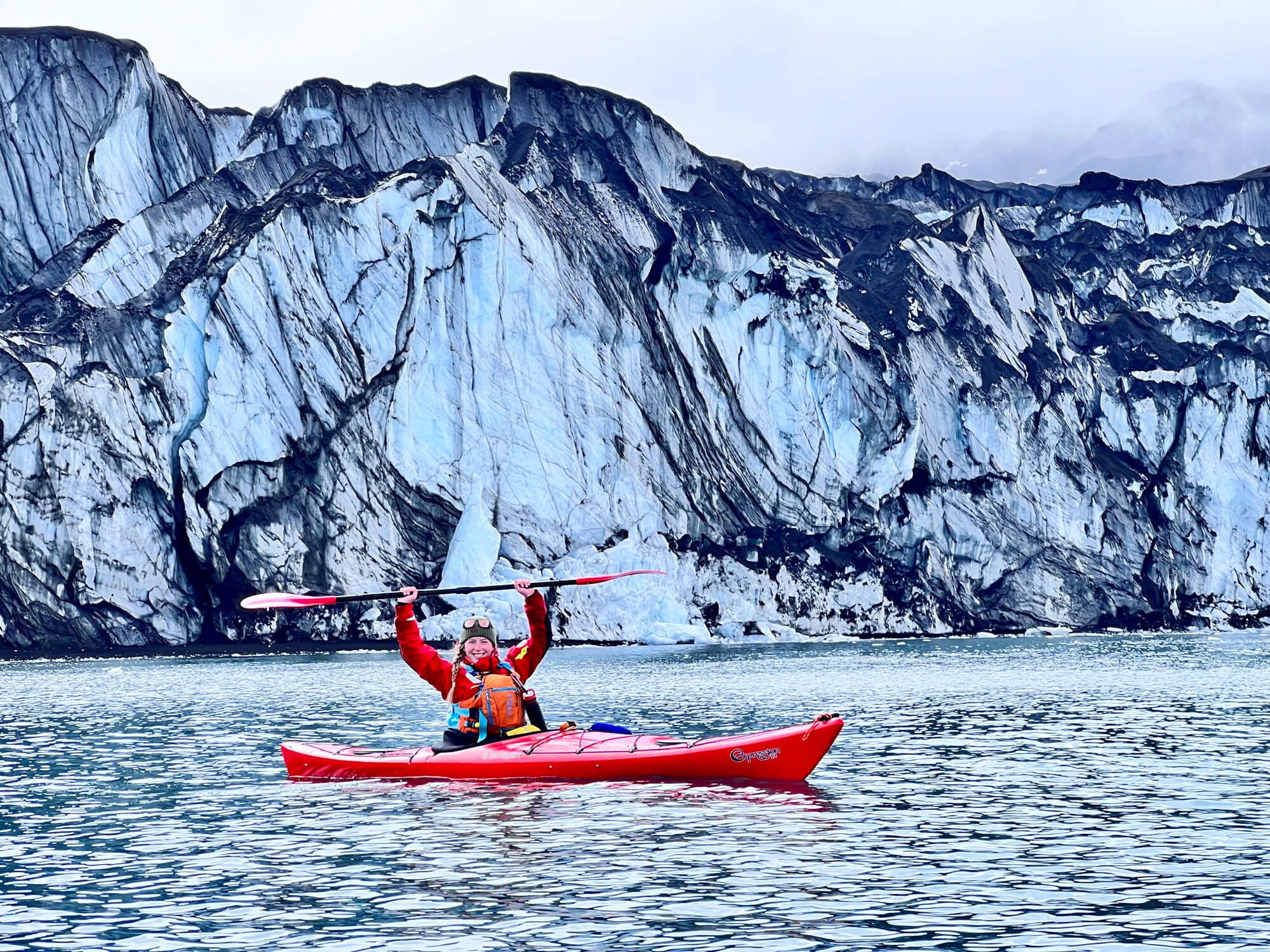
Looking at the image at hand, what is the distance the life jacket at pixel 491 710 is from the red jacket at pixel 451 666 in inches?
5.1

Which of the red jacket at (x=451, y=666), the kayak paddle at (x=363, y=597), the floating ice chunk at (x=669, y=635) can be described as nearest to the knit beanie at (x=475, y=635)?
the red jacket at (x=451, y=666)

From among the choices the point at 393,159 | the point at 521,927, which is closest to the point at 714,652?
the point at 393,159

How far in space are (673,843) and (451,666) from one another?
5313 mm

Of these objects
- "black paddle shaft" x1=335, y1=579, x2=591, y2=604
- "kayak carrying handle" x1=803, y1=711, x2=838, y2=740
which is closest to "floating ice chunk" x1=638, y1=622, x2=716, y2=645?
"black paddle shaft" x1=335, y1=579, x2=591, y2=604

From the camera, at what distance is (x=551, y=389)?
204 feet

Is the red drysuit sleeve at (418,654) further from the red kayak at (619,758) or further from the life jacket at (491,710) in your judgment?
the red kayak at (619,758)

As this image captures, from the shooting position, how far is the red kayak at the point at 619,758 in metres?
15.4

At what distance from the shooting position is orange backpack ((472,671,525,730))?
16.3 m

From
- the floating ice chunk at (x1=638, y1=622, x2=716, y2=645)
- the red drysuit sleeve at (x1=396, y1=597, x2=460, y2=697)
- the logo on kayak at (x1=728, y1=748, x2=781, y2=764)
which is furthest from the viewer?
the floating ice chunk at (x1=638, y1=622, x2=716, y2=645)

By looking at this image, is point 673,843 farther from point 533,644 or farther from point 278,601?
point 278,601

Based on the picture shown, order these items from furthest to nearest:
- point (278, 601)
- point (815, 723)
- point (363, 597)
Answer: point (278, 601), point (363, 597), point (815, 723)

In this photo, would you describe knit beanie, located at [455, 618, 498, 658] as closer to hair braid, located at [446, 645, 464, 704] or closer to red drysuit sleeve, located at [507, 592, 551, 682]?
hair braid, located at [446, 645, 464, 704]

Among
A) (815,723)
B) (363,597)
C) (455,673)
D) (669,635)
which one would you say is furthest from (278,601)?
(669,635)

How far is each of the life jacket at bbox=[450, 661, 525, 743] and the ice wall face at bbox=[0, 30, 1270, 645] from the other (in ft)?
138
